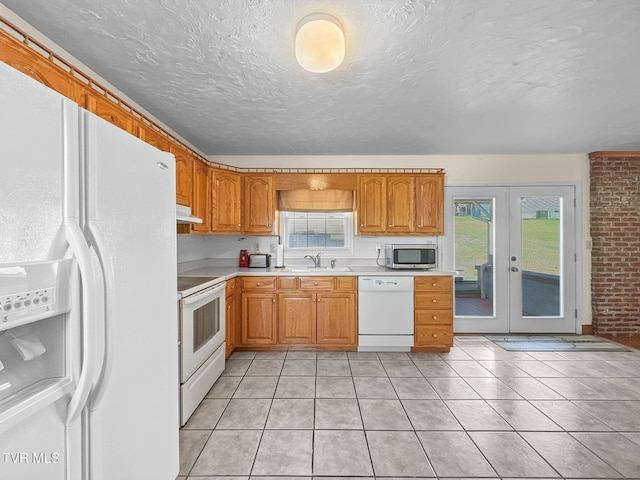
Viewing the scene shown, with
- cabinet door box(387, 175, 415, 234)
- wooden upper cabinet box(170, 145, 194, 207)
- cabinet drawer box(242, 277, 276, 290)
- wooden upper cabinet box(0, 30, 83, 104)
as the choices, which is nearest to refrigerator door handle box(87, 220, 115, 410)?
wooden upper cabinet box(0, 30, 83, 104)

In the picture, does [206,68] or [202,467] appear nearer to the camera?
[202,467]

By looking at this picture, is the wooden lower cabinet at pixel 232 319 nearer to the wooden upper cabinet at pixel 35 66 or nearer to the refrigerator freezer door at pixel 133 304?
the refrigerator freezer door at pixel 133 304

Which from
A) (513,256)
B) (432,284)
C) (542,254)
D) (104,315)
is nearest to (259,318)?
(432,284)

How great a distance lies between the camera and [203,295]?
2.29 metres

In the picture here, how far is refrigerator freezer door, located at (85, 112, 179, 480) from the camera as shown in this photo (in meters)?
0.78

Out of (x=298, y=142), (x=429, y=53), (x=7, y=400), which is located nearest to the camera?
(x=7, y=400)

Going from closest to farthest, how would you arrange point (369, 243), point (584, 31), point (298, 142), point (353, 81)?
point (584, 31)
point (353, 81)
point (298, 142)
point (369, 243)

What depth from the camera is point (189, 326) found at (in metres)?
2.06

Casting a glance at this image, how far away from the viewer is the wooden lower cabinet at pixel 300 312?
10.9ft

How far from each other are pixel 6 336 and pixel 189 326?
1.56 metres

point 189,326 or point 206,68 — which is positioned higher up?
point 206,68

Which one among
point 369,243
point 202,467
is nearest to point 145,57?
point 202,467

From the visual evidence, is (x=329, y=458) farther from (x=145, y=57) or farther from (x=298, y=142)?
(x=298, y=142)

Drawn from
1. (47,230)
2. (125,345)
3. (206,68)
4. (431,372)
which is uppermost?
(206,68)
